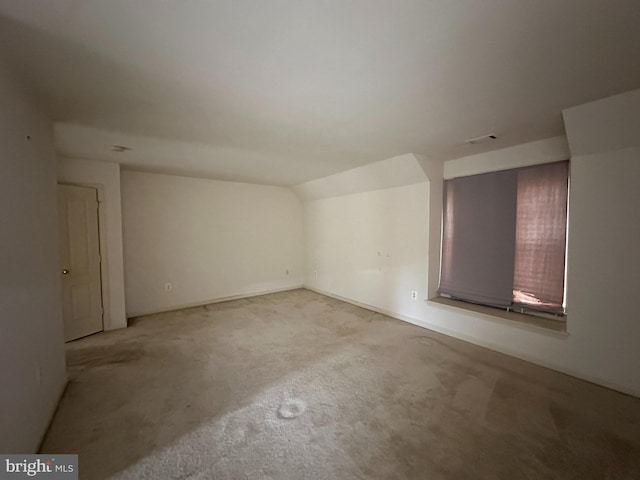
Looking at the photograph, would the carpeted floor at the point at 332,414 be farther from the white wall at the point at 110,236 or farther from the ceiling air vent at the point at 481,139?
the ceiling air vent at the point at 481,139

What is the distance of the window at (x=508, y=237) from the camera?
8.97 feet

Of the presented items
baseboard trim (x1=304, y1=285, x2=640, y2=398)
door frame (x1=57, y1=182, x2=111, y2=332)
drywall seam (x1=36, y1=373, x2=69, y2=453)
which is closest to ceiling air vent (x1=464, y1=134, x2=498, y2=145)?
baseboard trim (x1=304, y1=285, x2=640, y2=398)

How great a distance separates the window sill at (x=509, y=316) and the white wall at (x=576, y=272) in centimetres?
4

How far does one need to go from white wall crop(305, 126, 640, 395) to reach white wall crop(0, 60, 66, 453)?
385 centimetres

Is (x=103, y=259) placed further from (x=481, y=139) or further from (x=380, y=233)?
(x=481, y=139)

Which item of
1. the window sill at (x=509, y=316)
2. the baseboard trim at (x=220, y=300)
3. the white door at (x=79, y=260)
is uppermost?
the white door at (x=79, y=260)

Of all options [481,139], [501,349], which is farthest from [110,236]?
[501,349]

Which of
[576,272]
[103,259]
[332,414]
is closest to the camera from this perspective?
[332,414]

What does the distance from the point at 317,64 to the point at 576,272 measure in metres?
2.91

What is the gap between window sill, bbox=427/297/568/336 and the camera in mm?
2594

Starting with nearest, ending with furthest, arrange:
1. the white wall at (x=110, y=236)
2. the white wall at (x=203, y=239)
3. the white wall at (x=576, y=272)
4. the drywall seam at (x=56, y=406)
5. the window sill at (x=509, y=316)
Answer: the drywall seam at (x=56, y=406) → the white wall at (x=576, y=272) → the window sill at (x=509, y=316) → the white wall at (x=110, y=236) → the white wall at (x=203, y=239)

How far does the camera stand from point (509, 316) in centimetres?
293

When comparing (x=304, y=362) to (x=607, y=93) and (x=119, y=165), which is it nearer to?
(x=607, y=93)

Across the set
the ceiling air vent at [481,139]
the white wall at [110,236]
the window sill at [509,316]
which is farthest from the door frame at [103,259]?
the ceiling air vent at [481,139]
